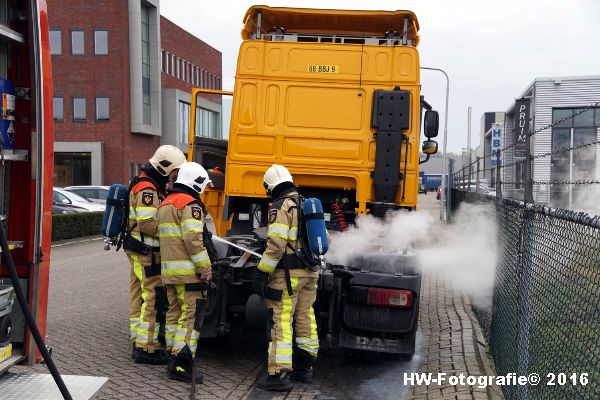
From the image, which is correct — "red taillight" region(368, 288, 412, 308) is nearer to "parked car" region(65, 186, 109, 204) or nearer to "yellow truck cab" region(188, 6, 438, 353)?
"yellow truck cab" region(188, 6, 438, 353)

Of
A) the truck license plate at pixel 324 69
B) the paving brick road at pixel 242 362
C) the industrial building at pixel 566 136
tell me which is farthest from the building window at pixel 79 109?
the truck license plate at pixel 324 69

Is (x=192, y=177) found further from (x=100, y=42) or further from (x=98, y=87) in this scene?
Result: (x=100, y=42)

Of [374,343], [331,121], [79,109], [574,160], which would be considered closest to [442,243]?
[331,121]

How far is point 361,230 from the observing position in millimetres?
6812

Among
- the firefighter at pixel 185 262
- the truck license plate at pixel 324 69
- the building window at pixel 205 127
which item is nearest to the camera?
the firefighter at pixel 185 262

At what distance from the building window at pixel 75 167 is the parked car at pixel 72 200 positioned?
20369mm

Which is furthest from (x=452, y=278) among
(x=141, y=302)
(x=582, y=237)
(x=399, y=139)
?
(x=582, y=237)

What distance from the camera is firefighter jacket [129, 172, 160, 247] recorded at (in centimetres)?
590

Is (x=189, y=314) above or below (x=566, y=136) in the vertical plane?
below

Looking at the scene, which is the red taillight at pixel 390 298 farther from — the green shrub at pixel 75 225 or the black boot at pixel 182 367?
the green shrub at pixel 75 225

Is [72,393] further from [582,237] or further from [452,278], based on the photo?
[452,278]

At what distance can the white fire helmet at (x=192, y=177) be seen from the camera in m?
5.57

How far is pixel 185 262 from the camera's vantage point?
5.49 m

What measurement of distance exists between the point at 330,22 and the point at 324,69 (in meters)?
0.76
